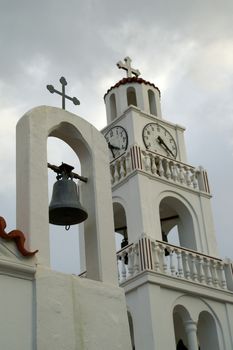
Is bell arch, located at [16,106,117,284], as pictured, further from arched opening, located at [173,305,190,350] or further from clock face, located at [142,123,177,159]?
clock face, located at [142,123,177,159]

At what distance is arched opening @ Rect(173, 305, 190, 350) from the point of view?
15242 mm

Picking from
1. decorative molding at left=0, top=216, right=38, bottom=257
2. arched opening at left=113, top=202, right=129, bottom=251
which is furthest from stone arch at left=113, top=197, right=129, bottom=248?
decorative molding at left=0, top=216, right=38, bottom=257

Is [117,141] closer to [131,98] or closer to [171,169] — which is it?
[171,169]

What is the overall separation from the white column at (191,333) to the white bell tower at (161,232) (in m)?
0.02

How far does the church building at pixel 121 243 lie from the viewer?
263 inches

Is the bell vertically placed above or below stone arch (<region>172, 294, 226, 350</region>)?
below

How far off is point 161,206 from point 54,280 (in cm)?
1119

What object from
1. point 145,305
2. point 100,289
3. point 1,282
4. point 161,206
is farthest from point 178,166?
point 1,282

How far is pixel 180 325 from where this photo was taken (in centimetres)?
1655

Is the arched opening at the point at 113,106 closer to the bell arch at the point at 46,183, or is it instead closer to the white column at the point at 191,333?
the white column at the point at 191,333

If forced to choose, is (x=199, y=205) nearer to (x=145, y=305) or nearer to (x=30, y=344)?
(x=145, y=305)

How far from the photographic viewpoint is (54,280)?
689cm

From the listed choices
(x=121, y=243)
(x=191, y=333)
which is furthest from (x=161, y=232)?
(x=191, y=333)

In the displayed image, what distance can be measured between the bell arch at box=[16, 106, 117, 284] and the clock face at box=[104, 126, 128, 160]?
8954 millimetres
